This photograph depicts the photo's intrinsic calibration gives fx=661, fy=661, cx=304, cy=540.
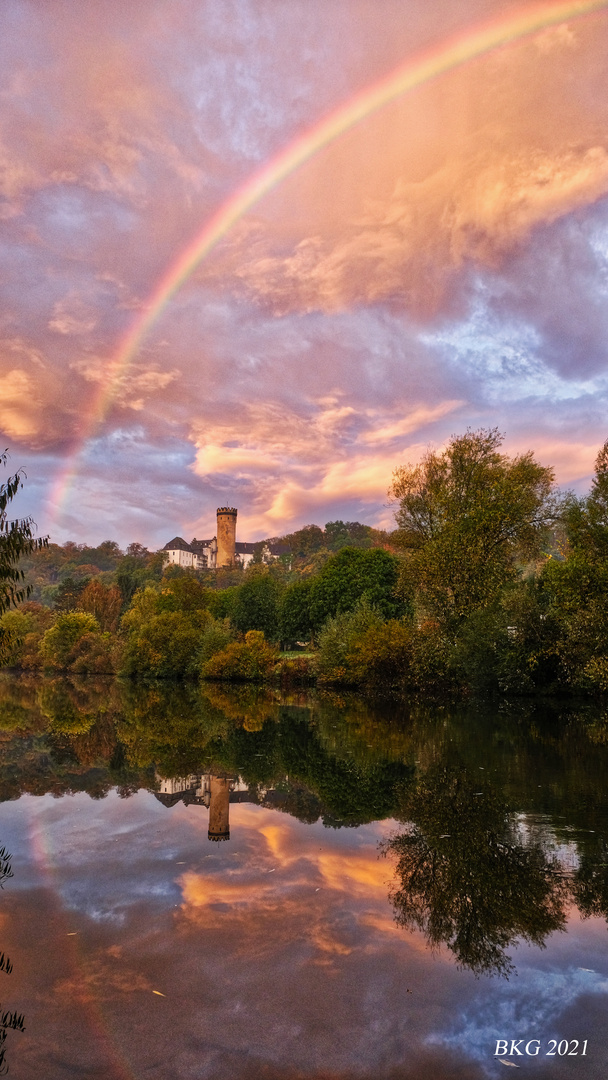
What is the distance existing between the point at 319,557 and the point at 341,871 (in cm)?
13252

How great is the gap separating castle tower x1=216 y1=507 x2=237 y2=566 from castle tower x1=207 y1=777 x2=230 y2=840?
174 metres

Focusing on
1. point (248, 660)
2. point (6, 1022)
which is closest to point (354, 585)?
point (248, 660)

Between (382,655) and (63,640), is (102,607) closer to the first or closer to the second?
(63,640)

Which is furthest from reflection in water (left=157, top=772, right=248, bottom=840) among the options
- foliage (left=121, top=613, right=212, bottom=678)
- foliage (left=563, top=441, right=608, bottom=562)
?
foliage (left=121, top=613, right=212, bottom=678)

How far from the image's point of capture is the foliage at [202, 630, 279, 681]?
5672 cm

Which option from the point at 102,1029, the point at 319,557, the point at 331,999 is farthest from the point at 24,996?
the point at 319,557

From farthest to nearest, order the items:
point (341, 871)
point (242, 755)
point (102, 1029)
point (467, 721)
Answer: point (467, 721)
point (242, 755)
point (341, 871)
point (102, 1029)

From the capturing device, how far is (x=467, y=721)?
26953 mm

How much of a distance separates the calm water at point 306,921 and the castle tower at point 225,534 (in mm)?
172661

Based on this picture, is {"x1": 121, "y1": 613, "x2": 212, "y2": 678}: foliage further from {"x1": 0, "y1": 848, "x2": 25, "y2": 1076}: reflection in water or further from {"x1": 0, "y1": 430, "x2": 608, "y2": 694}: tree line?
{"x1": 0, "y1": 848, "x2": 25, "y2": 1076}: reflection in water

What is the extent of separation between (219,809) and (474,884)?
5346 millimetres

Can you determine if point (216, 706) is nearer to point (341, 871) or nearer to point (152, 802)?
point (152, 802)

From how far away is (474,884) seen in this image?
7.33 m

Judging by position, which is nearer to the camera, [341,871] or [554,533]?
[341,871]
